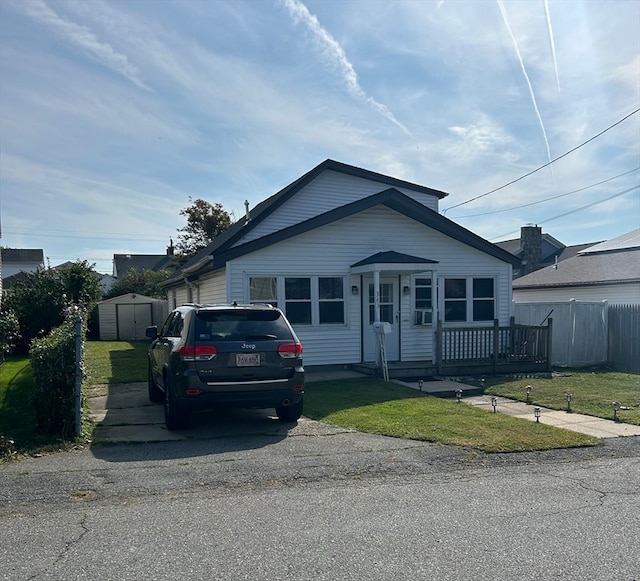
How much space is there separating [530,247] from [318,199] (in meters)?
24.4

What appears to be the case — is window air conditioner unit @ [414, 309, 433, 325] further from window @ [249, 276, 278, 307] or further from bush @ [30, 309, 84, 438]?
bush @ [30, 309, 84, 438]

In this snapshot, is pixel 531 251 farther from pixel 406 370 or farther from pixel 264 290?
pixel 264 290

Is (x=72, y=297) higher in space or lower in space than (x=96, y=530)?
higher

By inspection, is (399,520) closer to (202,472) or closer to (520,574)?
(520,574)

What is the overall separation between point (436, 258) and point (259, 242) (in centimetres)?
509

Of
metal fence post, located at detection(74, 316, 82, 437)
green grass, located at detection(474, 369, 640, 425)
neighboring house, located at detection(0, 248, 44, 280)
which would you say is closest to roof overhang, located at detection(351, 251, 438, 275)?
green grass, located at detection(474, 369, 640, 425)

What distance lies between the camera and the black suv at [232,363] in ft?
24.5

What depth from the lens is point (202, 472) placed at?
5.96 m

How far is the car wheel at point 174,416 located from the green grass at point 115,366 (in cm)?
282

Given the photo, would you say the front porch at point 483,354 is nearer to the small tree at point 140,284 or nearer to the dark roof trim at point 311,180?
the dark roof trim at point 311,180

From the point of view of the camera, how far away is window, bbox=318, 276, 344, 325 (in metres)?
14.7

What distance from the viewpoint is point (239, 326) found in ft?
25.9

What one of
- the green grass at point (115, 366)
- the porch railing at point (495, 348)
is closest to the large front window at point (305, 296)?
the porch railing at point (495, 348)

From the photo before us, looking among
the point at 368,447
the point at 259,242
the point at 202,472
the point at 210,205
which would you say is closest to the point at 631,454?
the point at 368,447
